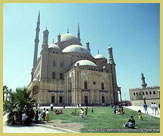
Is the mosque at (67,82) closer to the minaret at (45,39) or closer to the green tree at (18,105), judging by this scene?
the minaret at (45,39)

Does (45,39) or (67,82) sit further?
(45,39)

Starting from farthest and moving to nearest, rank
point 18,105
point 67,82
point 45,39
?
point 45,39, point 67,82, point 18,105

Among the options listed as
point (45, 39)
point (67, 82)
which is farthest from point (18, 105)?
point (45, 39)

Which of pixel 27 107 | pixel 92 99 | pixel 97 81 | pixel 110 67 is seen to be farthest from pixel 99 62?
pixel 27 107

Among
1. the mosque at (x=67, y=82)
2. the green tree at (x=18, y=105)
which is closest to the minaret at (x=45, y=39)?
the mosque at (x=67, y=82)

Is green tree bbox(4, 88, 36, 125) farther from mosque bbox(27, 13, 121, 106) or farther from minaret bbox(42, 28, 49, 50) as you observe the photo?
minaret bbox(42, 28, 49, 50)

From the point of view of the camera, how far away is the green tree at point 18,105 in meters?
10.8

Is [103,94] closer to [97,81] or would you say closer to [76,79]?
[97,81]

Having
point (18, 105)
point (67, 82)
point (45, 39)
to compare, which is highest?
point (45, 39)

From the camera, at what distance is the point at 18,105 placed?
36.6 ft

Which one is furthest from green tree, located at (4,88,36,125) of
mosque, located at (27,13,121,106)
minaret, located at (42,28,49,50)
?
minaret, located at (42,28,49,50)

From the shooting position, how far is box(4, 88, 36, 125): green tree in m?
10.8

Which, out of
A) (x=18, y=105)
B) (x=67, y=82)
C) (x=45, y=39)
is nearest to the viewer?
(x=18, y=105)

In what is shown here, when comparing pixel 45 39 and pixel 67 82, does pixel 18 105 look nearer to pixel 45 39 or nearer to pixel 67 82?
pixel 67 82
